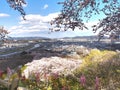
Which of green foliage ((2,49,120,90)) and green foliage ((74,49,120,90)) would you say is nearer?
green foliage ((2,49,120,90))

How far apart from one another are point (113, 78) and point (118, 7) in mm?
6758

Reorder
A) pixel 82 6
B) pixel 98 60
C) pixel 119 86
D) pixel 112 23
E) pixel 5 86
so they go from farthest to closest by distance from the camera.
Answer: pixel 82 6 → pixel 112 23 → pixel 98 60 → pixel 119 86 → pixel 5 86

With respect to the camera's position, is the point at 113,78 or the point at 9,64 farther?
the point at 9,64

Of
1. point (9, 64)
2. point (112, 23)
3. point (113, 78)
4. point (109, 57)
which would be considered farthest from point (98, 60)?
point (9, 64)

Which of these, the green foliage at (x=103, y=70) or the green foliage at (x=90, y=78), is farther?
the green foliage at (x=103, y=70)

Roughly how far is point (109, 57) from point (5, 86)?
206 inches

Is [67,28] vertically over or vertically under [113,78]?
over

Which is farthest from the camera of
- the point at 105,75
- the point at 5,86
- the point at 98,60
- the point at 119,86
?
the point at 98,60

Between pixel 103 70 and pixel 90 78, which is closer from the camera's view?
pixel 90 78

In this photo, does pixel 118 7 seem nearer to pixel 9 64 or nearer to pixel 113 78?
pixel 9 64

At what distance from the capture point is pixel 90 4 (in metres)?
17.2

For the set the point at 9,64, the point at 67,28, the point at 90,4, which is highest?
the point at 90,4

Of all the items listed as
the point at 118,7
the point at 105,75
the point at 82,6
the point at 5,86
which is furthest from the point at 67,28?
the point at 5,86

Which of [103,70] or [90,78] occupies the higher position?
[103,70]
